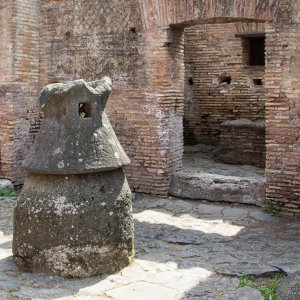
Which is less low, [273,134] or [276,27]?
[276,27]

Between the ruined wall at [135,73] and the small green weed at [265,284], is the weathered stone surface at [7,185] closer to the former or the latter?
the ruined wall at [135,73]

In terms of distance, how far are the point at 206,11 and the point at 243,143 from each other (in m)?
3.36

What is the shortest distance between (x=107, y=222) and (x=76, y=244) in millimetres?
355

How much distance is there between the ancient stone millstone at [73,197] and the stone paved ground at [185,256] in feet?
0.62

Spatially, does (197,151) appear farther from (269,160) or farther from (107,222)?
(107,222)

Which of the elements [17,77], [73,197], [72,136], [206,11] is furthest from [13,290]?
[17,77]

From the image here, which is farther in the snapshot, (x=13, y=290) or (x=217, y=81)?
(x=217, y=81)

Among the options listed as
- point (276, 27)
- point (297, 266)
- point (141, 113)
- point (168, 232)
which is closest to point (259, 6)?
point (276, 27)

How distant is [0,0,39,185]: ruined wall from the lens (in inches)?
360

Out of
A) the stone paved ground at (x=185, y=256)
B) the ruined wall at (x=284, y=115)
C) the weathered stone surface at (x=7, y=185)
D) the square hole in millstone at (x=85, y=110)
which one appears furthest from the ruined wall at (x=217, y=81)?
the square hole in millstone at (x=85, y=110)

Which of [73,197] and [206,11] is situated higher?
[206,11]

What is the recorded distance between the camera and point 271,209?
7.73 meters

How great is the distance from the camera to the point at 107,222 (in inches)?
202

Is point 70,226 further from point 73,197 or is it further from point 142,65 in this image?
point 142,65
